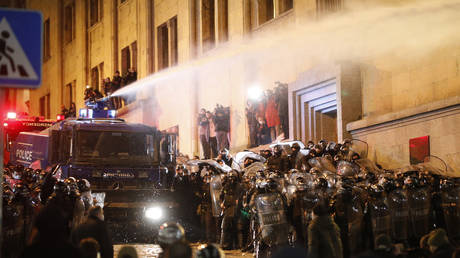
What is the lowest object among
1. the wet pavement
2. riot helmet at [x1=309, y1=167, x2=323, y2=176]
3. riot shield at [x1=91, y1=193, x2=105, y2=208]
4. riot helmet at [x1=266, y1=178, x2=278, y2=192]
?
the wet pavement

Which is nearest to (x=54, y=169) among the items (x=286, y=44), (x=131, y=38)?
(x=286, y=44)

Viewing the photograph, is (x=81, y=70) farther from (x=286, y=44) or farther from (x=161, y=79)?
(x=286, y=44)

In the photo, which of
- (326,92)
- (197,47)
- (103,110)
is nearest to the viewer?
(103,110)

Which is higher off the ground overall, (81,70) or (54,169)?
(81,70)

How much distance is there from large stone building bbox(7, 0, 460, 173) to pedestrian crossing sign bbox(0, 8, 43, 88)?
1271 centimetres

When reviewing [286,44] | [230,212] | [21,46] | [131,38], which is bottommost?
[230,212]

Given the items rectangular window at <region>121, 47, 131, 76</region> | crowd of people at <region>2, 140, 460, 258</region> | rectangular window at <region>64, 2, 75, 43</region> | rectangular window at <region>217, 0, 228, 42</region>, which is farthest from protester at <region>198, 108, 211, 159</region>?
rectangular window at <region>64, 2, 75, 43</region>

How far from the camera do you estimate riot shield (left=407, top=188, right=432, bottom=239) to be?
46.1 feet

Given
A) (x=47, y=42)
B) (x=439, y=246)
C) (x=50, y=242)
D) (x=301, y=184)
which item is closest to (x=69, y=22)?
(x=47, y=42)

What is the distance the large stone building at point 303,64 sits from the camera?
19703mm

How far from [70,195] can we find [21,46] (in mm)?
7962

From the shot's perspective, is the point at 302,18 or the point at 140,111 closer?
the point at 302,18

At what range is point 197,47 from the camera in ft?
108

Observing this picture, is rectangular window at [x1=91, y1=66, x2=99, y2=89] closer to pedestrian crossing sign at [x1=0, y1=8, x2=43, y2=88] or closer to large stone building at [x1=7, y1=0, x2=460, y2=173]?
large stone building at [x1=7, y1=0, x2=460, y2=173]
